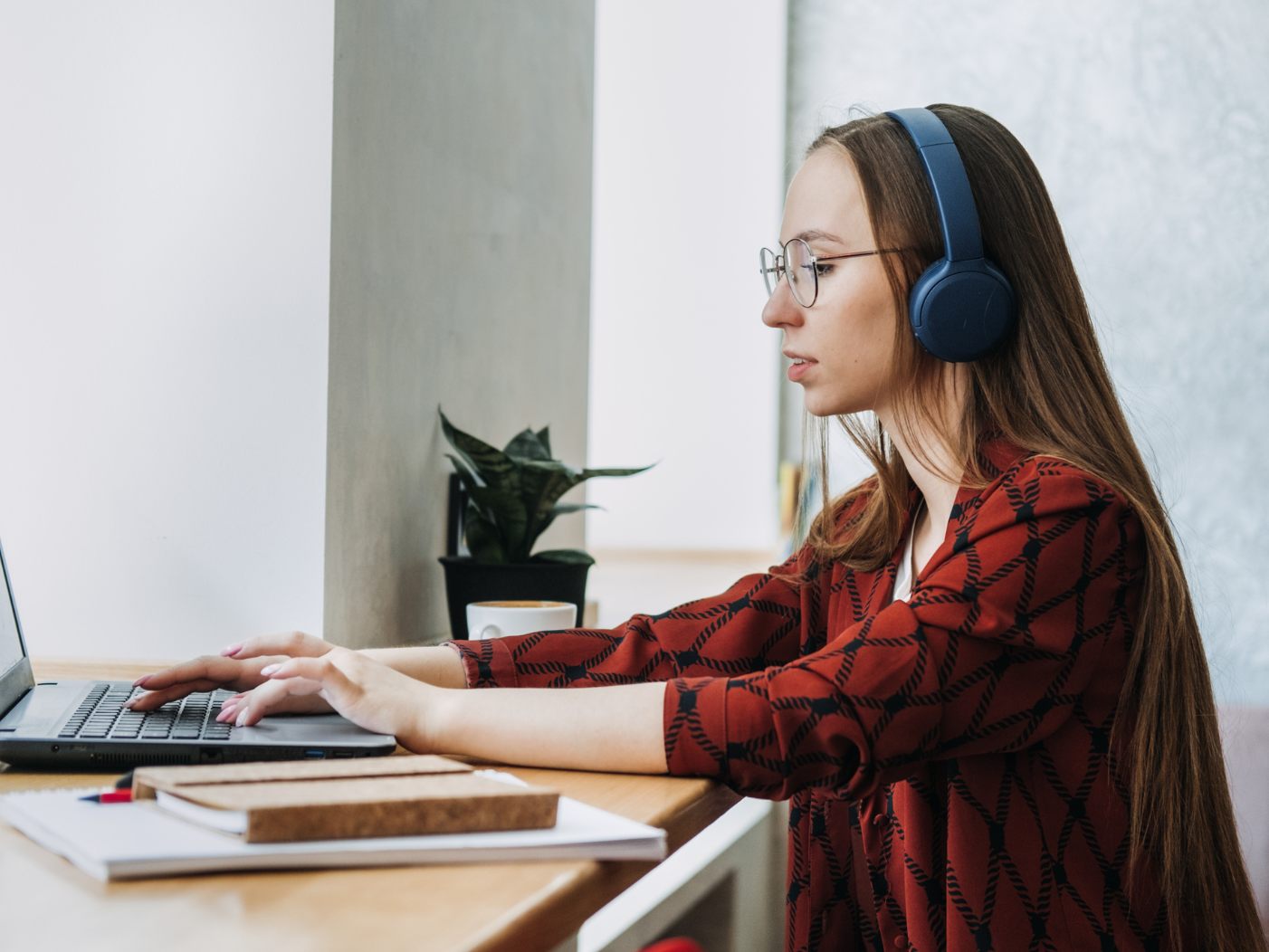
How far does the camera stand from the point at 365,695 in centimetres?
88

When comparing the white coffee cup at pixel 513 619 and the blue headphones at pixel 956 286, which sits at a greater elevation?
the blue headphones at pixel 956 286

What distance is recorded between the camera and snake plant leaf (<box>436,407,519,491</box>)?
1461 mm

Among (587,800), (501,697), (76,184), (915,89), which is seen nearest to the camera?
(587,800)

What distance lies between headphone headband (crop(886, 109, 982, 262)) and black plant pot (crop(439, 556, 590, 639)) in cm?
64

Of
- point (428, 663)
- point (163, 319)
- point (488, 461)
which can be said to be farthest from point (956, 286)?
point (163, 319)

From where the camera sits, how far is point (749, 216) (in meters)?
3.18

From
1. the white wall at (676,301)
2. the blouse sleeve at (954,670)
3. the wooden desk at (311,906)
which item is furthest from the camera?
the white wall at (676,301)

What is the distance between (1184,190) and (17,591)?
8.90 feet

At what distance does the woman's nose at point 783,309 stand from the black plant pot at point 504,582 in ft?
1.62

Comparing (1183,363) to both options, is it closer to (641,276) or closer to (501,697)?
(641,276)

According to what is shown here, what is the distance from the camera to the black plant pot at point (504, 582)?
1449 millimetres

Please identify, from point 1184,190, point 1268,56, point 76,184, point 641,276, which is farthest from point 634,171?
point 76,184

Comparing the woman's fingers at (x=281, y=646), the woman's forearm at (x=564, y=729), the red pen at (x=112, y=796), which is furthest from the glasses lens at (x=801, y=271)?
the red pen at (x=112, y=796)

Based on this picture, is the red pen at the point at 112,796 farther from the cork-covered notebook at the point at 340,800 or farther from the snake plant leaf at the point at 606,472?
the snake plant leaf at the point at 606,472
